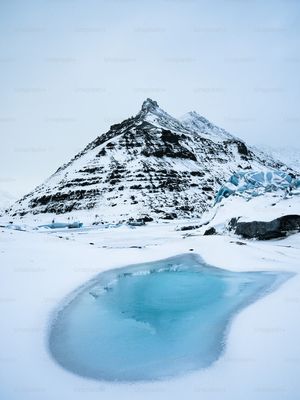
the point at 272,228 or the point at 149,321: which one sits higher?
the point at 272,228

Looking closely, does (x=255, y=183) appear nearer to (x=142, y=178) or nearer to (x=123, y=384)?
(x=123, y=384)

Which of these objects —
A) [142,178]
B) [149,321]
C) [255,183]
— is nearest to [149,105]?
[142,178]

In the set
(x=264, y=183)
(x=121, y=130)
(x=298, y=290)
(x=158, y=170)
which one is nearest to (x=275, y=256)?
(x=298, y=290)

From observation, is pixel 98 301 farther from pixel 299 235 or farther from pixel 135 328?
pixel 299 235

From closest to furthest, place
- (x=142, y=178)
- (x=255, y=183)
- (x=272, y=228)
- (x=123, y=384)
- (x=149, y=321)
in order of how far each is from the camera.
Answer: (x=123, y=384) → (x=149, y=321) → (x=272, y=228) → (x=255, y=183) → (x=142, y=178)

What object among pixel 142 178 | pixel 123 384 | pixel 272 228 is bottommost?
pixel 123 384
